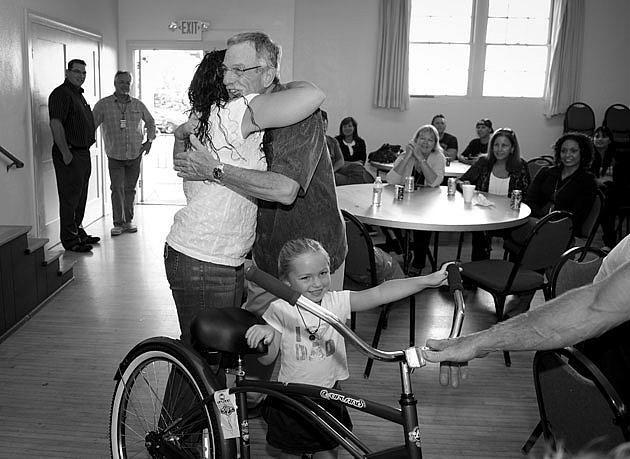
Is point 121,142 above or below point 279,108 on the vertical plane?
below

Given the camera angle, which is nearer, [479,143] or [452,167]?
[452,167]

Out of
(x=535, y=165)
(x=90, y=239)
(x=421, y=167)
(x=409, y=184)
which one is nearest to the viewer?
(x=409, y=184)

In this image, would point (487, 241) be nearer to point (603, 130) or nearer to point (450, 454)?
point (450, 454)

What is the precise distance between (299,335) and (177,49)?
7.03m

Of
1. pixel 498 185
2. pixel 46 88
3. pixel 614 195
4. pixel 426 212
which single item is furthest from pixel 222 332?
pixel 614 195

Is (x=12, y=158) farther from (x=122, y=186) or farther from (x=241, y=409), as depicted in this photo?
(x=241, y=409)

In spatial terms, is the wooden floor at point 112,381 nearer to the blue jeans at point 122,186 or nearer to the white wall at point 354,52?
the blue jeans at point 122,186

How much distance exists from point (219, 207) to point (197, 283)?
24 cm

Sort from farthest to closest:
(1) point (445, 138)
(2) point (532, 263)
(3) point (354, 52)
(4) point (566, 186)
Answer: (3) point (354, 52) → (1) point (445, 138) → (4) point (566, 186) → (2) point (532, 263)

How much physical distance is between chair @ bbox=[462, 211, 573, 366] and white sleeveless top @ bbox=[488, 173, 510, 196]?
1478 millimetres

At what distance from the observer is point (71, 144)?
6004mm

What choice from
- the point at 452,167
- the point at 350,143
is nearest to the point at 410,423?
the point at 452,167

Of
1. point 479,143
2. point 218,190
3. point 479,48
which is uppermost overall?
point 479,48

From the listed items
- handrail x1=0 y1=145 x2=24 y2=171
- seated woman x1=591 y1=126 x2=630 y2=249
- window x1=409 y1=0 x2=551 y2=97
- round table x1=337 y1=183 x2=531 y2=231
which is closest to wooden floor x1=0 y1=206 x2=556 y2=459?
round table x1=337 y1=183 x2=531 y2=231
